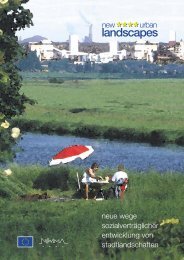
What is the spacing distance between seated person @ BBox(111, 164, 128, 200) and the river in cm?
111

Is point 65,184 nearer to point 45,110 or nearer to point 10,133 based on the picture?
point 10,133

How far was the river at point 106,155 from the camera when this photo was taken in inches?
802

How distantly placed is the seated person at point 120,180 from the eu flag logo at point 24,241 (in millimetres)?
3127

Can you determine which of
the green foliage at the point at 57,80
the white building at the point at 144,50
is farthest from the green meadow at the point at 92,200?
the white building at the point at 144,50

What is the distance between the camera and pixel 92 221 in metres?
15.4

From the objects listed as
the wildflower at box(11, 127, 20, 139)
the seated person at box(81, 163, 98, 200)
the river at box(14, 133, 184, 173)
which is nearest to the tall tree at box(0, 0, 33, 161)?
the wildflower at box(11, 127, 20, 139)

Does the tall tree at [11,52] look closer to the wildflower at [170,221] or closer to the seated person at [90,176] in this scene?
the seated person at [90,176]

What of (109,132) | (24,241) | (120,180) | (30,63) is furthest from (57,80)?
(109,132)

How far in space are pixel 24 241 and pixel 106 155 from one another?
19.5ft

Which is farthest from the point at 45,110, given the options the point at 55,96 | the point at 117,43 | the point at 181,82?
the point at 117,43

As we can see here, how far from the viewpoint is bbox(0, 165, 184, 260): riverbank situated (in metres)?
Answer: 14.5

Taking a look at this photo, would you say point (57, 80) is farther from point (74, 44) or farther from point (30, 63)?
point (74, 44)

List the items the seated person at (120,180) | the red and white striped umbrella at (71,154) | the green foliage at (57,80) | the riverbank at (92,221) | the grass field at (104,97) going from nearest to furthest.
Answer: the riverbank at (92,221)
the seated person at (120,180)
the red and white striped umbrella at (71,154)
the green foliage at (57,80)
the grass field at (104,97)

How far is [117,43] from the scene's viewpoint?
653 inches
